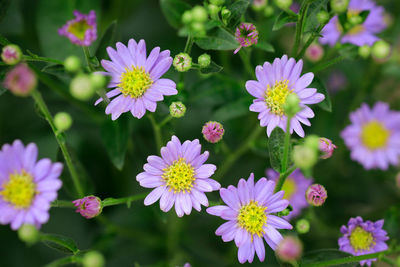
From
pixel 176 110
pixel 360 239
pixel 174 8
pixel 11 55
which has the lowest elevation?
pixel 360 239

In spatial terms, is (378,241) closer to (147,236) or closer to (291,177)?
(291,177)

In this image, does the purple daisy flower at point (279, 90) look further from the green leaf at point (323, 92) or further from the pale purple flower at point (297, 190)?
the pale purple flower at point (297, 190)

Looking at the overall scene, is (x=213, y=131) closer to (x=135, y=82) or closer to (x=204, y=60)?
(x=204, y=60)

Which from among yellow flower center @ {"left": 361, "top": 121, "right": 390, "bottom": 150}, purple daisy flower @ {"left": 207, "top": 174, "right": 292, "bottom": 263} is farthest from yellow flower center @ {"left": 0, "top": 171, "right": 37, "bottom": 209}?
yellow flower center @ {"left": 361, "top": 121, "right": 390, "bottom": 150}

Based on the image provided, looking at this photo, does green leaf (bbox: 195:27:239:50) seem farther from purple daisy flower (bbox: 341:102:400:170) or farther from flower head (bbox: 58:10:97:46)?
purple daisy flower (bbox: 341:102:400:170)

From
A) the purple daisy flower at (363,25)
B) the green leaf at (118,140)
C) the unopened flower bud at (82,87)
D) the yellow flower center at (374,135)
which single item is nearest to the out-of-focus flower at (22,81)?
the unopened flower bud at (82,87)

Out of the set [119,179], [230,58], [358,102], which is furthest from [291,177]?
[119,179]

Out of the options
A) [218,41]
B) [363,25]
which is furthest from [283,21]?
[363,25]
